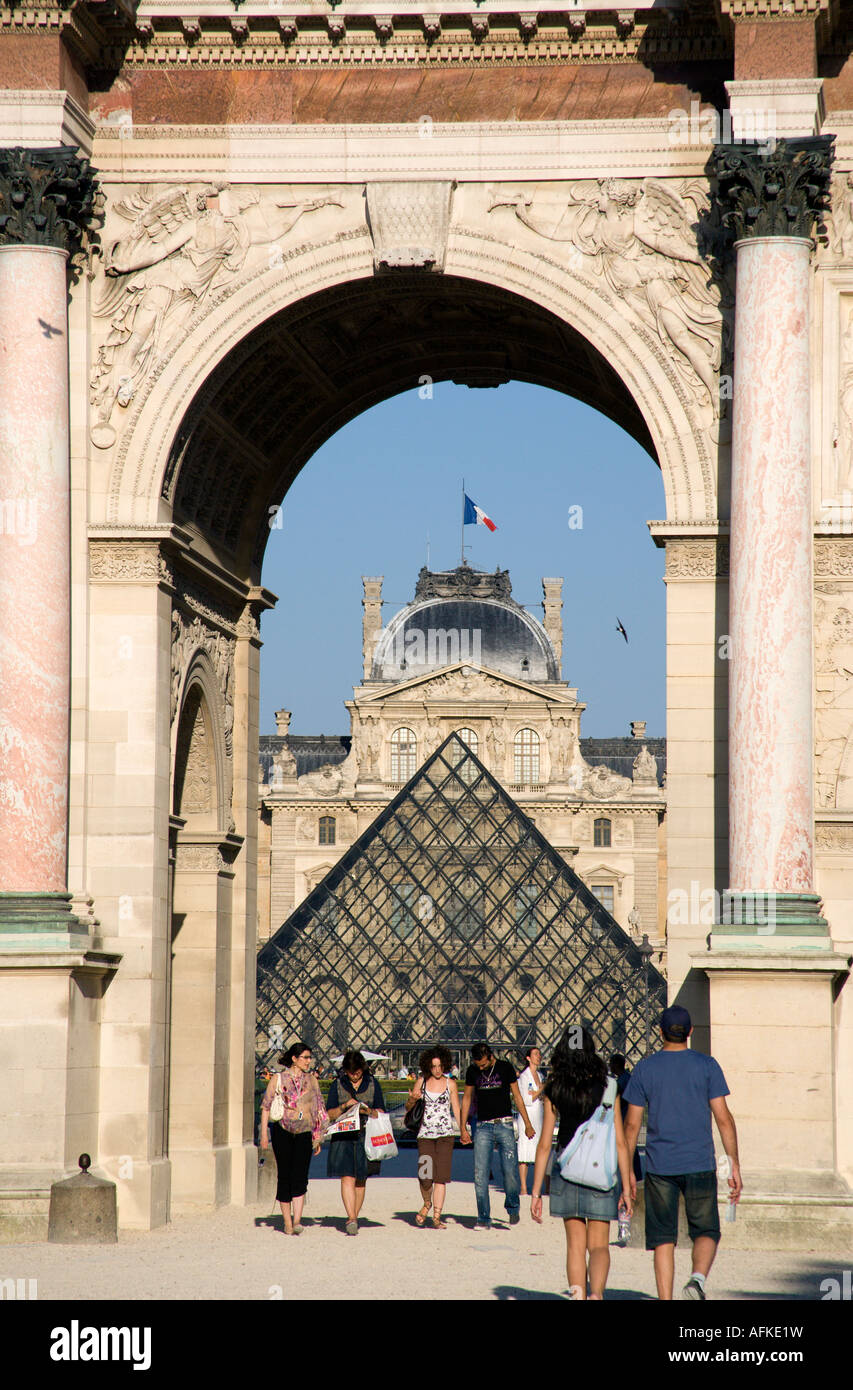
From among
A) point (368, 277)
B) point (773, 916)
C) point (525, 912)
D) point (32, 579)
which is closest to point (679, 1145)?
point (773, 916)

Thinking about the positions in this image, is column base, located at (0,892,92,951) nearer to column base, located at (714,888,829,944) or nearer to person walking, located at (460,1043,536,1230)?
person walking, located at (460,1043,536,1230)

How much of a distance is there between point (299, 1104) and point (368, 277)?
8.67 meters

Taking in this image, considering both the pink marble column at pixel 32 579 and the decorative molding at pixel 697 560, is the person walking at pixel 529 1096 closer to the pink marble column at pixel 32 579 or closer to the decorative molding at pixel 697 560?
the decorative molding at pixel 697 560

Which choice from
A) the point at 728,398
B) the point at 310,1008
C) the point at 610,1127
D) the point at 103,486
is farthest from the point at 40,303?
the point at 310,1008

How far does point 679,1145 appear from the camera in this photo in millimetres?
12836

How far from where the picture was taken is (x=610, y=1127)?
42.8 feet

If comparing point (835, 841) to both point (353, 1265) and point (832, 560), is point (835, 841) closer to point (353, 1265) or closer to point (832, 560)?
point (832, 560)

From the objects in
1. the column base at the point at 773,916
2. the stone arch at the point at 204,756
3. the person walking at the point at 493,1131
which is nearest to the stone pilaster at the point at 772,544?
the column base at the point at 773,916

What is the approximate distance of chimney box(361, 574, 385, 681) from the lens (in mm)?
127438

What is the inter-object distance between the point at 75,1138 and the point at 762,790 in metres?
7.38

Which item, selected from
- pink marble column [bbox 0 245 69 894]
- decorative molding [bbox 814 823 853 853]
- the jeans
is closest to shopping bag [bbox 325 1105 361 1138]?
the jeans

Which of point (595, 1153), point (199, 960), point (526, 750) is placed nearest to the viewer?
point (595, 1153)

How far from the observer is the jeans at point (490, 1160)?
21.0 m

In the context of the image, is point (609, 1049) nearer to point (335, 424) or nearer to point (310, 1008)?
point (310, 1008)
